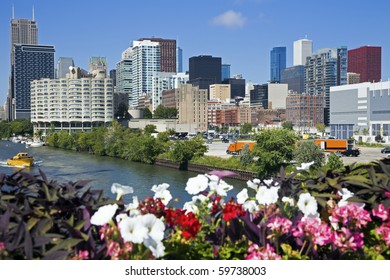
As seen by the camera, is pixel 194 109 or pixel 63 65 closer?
pixel 194 109

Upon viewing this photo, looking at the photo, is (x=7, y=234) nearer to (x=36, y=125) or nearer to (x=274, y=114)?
(x=36, y=125)

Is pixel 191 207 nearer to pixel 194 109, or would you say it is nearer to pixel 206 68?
pixel 194 109

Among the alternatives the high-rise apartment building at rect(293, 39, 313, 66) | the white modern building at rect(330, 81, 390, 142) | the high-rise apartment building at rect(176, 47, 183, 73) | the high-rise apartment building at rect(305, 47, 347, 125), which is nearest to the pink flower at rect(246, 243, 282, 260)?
the white modern building at rect(330, 81, 390, 142)

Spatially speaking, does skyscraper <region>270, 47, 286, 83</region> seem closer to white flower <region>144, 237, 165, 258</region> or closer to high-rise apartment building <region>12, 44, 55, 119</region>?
high-rise apartment building <region>12, 44, 55, 119</region>

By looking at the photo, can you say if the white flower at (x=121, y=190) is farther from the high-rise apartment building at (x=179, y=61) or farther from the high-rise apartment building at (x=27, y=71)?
the high-rise apartment building at (x=179, y=61)

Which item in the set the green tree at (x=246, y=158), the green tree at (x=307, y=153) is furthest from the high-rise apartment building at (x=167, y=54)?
the green tree at (x=307, y=153)

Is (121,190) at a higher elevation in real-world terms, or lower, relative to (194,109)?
lower

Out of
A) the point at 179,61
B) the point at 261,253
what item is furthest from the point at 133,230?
the point at 179,61

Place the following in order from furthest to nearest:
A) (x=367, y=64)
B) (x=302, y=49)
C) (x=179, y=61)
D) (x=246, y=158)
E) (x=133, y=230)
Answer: (x=179, y=61) < (x=302, y=49) < (x=367, y=64) < (x=246, y=158) < (x=133, y=230)
